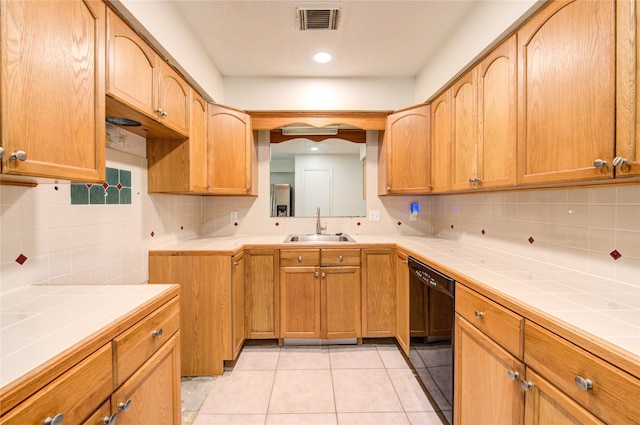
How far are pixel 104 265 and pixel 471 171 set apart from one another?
2.26 metres

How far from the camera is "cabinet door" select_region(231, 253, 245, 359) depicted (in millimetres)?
2180

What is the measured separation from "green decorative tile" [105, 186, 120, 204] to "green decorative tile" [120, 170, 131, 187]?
0.27 ft

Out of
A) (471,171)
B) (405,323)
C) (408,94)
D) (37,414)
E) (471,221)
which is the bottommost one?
(405,323)

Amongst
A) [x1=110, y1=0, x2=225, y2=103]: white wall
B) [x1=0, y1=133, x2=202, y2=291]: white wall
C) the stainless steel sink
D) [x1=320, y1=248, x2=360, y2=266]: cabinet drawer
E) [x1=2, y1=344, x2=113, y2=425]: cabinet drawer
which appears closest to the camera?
[x1=2, y1=344, x2=113, y2=425]: cabinet drawer

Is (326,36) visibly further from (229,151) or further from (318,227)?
(318,227)

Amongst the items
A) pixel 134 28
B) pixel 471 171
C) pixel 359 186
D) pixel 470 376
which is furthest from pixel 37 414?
pixel 359 186

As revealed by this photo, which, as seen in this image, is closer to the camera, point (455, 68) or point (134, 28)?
point (134, 28)

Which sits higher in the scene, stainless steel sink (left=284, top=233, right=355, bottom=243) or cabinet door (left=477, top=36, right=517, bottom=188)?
cabinet door (left=477, top=36, right=517, bottom=188)

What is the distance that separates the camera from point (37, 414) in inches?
24.9

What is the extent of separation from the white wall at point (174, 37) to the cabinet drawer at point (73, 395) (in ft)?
4.67

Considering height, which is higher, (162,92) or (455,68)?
(455,68)

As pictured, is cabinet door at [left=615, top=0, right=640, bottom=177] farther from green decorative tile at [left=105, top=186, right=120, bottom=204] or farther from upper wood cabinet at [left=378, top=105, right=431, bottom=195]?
green decorative tile at [left=105, top=186, right=120, bottom=204]

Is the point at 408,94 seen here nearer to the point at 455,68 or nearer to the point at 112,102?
the point at 455,68

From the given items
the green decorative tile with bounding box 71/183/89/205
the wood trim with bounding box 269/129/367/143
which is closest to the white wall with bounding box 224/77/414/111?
the wood trim with bounding box 269/129/367/143
